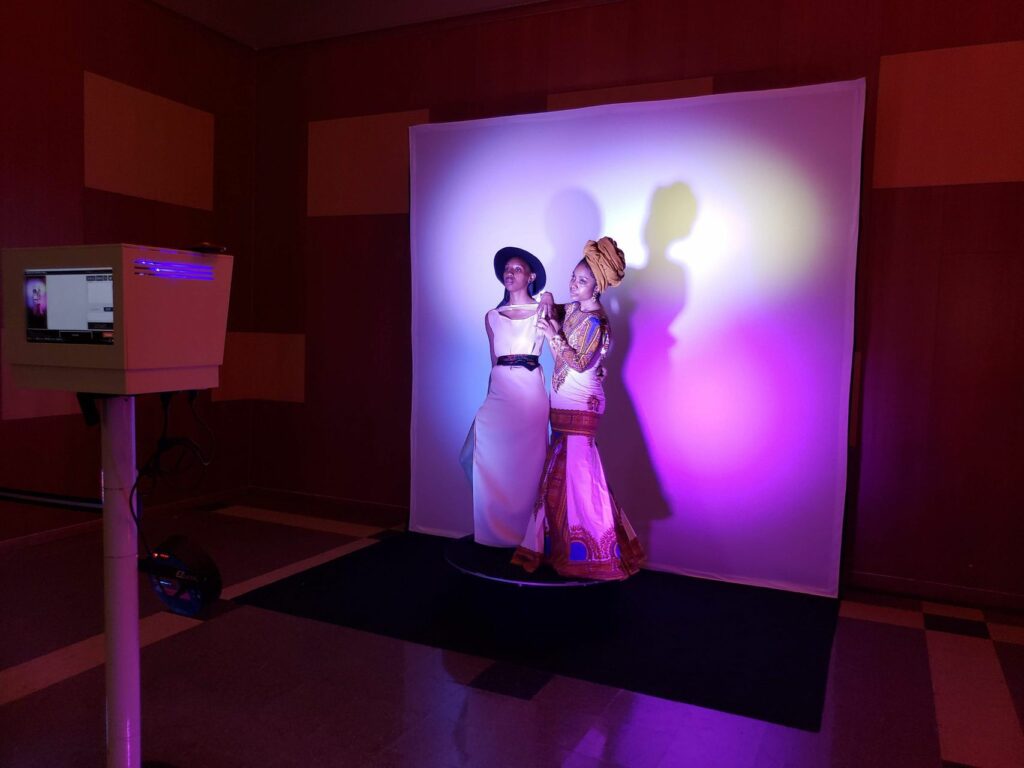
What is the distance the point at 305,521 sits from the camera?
4.98 metres

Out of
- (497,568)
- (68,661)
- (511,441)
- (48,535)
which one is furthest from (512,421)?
(48,535)

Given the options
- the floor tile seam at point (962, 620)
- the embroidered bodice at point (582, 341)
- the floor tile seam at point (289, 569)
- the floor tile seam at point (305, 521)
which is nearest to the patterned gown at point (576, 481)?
the embroidered bodice at point (582, 341)

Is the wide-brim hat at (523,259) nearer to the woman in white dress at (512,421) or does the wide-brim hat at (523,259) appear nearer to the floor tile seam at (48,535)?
the woman in white dress at (512,421)

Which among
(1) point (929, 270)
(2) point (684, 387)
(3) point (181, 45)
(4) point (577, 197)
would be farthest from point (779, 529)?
(3) point (181, 45)

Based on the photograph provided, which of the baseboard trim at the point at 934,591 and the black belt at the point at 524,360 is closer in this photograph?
the black belt at the point at 524,360

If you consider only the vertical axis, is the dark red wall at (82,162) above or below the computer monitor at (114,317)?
above

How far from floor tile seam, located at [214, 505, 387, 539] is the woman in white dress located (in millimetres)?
1423

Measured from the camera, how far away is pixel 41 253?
1.60 metres

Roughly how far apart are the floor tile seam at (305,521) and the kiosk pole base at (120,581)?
9.68 ft

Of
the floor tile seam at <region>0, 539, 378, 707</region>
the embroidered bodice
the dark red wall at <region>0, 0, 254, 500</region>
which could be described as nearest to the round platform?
the embroidered bodice

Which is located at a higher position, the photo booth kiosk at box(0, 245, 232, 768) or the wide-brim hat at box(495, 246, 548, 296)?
the wide-brim hat at box(495, 246, 548, 296)

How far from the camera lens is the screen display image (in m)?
1.53

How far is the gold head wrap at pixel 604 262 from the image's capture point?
3.35m

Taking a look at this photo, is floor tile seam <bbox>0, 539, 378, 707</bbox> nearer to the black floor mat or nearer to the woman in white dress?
the black floor mat
